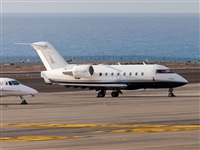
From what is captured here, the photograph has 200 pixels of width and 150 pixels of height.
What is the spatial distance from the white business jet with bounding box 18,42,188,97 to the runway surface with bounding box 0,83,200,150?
0.99 metres

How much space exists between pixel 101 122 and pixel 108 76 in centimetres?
2210

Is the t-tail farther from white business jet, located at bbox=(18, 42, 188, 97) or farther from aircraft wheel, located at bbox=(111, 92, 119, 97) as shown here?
aircraft wheel, located at bbox=(111, 92, 119, 97)

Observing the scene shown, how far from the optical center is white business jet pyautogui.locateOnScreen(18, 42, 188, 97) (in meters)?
65.0

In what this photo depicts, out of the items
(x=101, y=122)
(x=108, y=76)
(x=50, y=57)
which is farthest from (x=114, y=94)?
(x=101, y=122)

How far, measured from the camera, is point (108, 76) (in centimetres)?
6688

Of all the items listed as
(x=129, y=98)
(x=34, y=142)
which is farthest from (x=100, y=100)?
(x=34, y=142)

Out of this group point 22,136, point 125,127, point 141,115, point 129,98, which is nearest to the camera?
point 22,136

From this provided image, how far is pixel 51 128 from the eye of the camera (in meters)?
42.2

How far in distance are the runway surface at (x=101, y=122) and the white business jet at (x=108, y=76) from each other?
0.99 meters

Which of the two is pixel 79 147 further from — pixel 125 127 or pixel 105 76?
pixel 105 76

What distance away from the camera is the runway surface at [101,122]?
117 ft

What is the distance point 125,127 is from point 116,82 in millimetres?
24270

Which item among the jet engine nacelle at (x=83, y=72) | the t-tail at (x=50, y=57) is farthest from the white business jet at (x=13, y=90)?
the t-tail at (x=50, y=57)

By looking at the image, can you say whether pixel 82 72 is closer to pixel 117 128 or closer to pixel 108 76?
pixel 108 76
